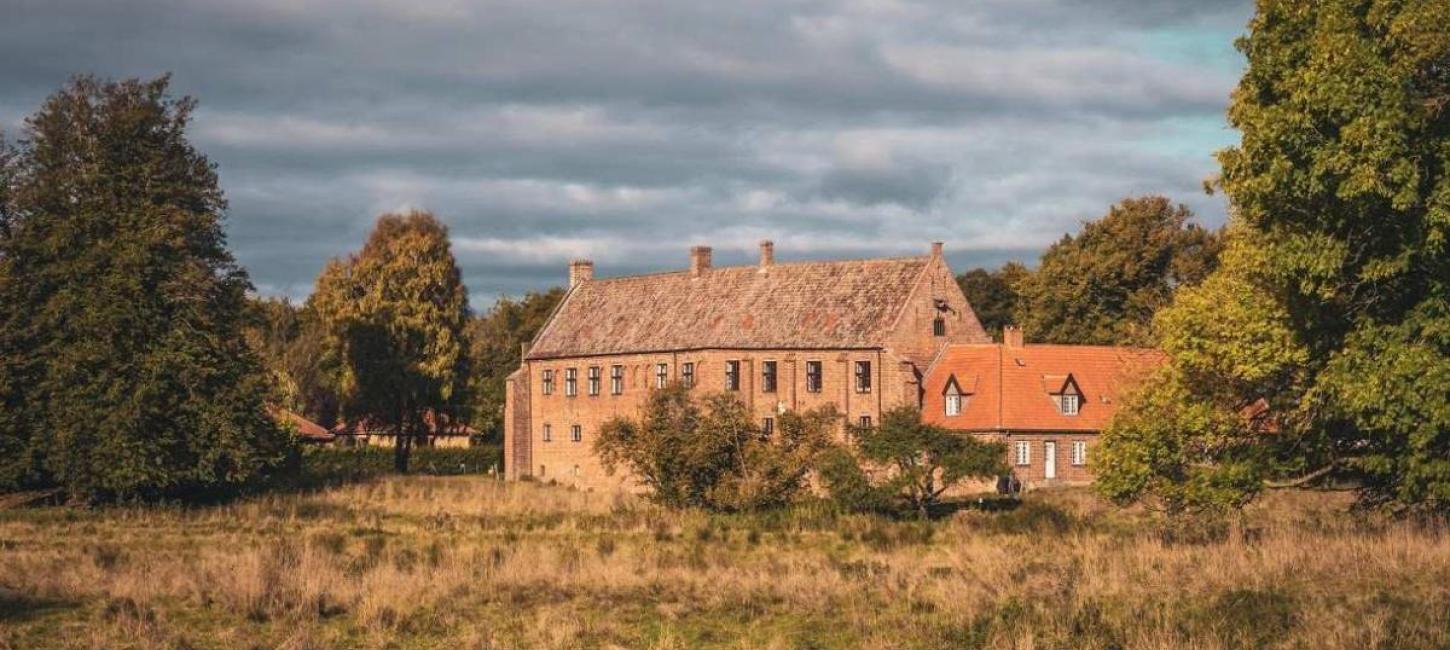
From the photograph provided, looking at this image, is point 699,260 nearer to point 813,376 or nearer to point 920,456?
point 813,376

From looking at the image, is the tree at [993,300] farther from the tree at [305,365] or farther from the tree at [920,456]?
the tree at [920,456]

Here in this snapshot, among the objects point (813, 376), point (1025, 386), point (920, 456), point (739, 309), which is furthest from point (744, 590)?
point (739, 309)

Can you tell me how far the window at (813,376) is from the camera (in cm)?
6044

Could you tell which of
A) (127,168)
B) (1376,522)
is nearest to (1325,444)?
(1376,522)

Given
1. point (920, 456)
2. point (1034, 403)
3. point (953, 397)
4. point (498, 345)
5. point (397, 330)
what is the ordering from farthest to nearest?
point (498, 345) < point (397, 330) < point (953, 397) < point (1034, 403) < point (920, 456)

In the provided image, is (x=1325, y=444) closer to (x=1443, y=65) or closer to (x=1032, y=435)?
(x=1443, y=65)

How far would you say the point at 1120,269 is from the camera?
6956cm

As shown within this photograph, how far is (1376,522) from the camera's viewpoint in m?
28.1

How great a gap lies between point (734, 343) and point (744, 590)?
1581 inches

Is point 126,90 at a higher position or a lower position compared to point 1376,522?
higher

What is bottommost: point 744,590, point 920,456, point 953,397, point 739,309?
point 744,590

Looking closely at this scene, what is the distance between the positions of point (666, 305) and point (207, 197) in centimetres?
2262

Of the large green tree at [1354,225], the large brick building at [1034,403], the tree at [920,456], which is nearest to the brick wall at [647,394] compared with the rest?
the large brick building at [1034,403]

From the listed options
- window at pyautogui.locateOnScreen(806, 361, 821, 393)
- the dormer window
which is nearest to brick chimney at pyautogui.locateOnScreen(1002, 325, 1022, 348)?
the dormer window
